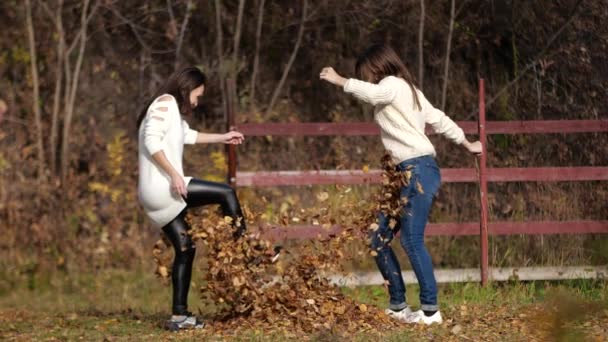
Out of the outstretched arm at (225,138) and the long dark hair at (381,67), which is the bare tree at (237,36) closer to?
the outstretched arm at (225,138)

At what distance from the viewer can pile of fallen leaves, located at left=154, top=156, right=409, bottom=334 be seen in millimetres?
5770

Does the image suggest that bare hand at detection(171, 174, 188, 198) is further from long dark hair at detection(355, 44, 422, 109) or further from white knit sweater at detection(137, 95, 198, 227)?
long dark hair at detection(355, 44, 422, 109)

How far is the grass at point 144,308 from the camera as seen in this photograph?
18.2 feet

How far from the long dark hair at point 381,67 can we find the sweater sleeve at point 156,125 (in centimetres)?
106

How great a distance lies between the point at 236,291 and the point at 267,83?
5971mm

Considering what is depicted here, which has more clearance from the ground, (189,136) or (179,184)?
(189,136)

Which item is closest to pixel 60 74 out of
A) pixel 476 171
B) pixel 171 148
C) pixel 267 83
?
pixel 267 83

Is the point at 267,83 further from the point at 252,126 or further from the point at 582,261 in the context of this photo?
the point at 582,261

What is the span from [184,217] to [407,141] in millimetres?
1277

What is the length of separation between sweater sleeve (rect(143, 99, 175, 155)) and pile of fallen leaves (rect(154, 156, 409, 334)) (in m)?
0.50

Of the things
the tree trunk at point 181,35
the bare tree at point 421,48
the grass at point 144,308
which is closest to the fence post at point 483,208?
the grass at point 144,308

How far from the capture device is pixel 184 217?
Answer: 5.86m

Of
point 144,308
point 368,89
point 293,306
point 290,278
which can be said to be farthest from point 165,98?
point 144,308

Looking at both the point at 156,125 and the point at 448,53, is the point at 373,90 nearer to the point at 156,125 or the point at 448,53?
the point at 156,125
